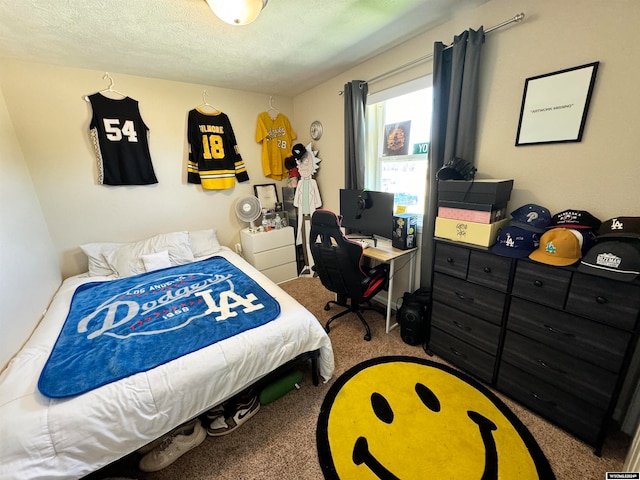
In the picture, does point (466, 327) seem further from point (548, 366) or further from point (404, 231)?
point (404, 231)

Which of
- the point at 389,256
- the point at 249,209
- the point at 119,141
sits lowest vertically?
the point at 389,256

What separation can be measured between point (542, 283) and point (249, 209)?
9.38 feet

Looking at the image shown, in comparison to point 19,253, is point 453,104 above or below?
above

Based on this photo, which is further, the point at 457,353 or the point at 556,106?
the point at 457,353

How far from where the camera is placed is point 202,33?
1.73m

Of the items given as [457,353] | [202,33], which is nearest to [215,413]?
[457,353]

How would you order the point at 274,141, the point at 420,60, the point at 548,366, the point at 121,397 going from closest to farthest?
the point at 121,397, the point at 548,366, the point at 420,60, the point at 274,141

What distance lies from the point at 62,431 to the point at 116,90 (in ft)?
9.34

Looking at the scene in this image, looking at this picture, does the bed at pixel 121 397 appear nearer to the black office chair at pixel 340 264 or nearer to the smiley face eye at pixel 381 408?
the smiley face eye at pixel 381 408

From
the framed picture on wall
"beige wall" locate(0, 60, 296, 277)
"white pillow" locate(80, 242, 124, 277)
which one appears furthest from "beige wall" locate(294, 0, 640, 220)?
"white pillow" locate(80, 242, 124, 277)

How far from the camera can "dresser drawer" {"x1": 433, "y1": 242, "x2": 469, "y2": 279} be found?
1607mm

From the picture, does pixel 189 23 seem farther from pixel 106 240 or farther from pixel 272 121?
pixel 106 240

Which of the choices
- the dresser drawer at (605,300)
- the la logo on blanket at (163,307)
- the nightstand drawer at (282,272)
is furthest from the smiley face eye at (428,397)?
the nightstand drawer at (282,272)

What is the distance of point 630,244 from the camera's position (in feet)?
3.56
